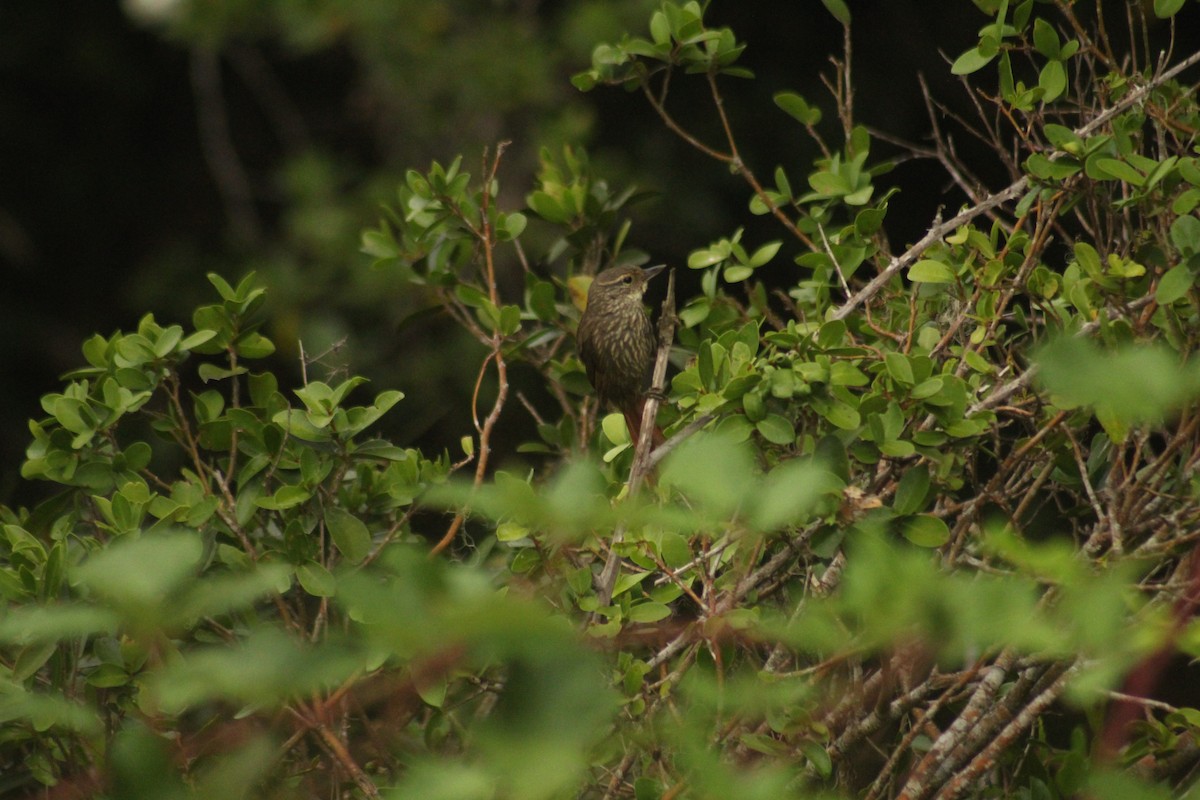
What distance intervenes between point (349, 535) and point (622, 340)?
188 cm

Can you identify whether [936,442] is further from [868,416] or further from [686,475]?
[686,475]

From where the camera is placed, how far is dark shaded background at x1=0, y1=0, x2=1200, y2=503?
5.54 metres

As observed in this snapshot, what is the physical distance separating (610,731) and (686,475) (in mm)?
914

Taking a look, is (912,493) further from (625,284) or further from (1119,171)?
(625,284)

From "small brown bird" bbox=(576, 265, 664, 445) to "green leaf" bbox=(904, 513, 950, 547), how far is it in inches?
69.7

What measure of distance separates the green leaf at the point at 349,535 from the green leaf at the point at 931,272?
0.87 m

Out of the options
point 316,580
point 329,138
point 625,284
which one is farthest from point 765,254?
point 329,138

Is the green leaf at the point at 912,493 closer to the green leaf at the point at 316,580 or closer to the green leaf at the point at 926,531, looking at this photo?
the green leaf at the point at 926,531

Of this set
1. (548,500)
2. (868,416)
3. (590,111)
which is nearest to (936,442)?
(868,416)

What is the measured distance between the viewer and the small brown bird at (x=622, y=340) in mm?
3510

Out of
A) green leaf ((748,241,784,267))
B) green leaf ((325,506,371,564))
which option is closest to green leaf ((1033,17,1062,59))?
green leaf ((748,241,784,267))

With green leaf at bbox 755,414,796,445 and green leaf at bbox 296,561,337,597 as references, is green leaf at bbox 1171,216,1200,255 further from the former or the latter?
green leaf at bbox 296,561,337,597

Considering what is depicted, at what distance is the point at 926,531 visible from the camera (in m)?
1.65

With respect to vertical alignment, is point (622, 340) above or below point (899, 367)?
below
